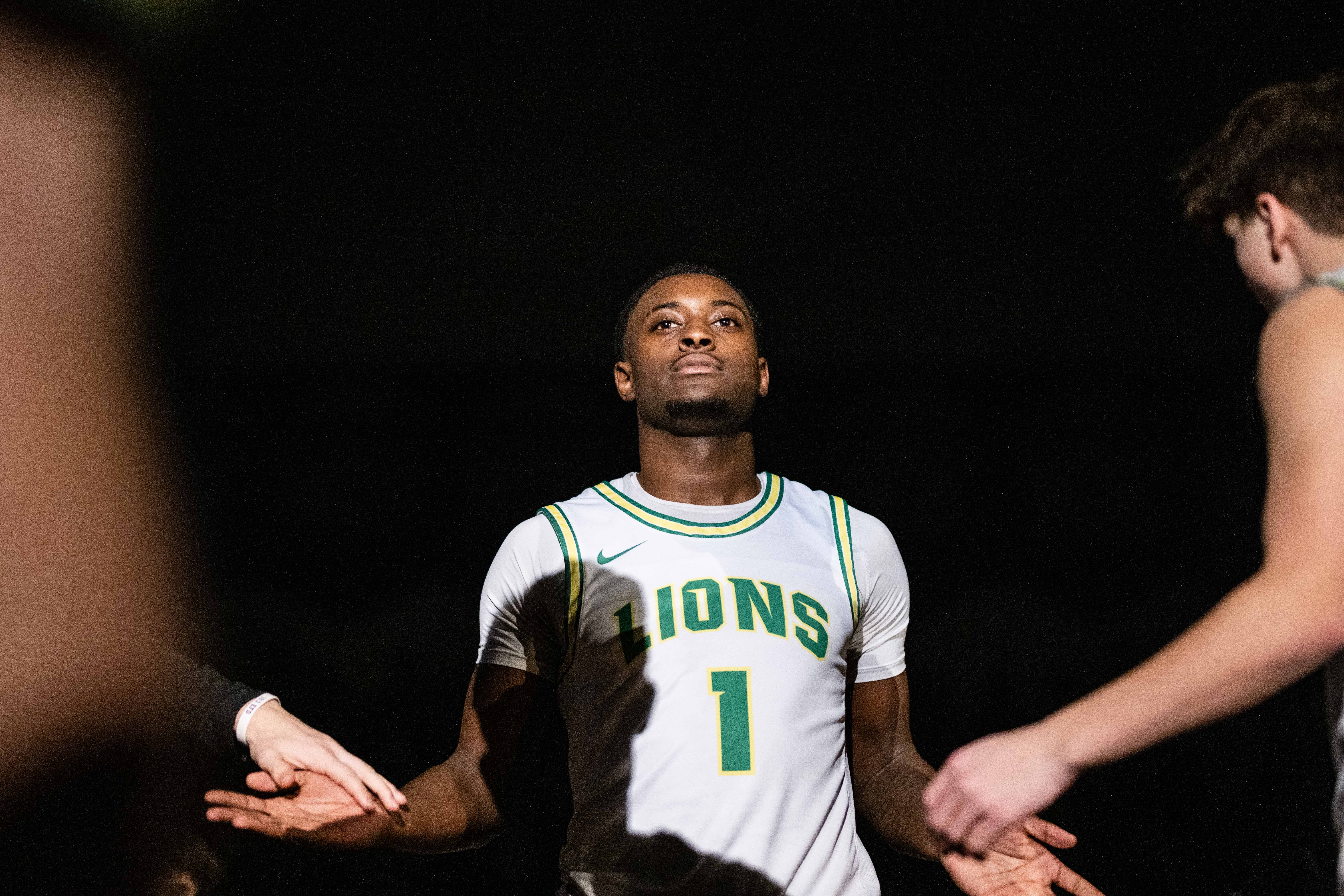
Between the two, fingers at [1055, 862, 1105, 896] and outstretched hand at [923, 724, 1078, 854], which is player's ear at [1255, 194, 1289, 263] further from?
fingers at [1055, 862, 1105, 896]

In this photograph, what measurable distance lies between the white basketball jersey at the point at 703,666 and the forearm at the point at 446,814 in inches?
6.0

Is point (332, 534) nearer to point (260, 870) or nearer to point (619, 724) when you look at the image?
point (260, 870)

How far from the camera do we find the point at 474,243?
297 centimetres

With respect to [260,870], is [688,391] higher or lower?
higher

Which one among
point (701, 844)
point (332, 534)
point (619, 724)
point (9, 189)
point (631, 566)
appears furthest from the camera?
point (332, 534)

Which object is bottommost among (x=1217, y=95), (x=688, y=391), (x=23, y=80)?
(x=688, y=391)

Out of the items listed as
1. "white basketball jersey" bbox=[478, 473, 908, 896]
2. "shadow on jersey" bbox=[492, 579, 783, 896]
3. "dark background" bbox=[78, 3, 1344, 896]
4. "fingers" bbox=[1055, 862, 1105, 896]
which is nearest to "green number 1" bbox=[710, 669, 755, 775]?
"white basketball jersey" bbox=[478, 473, 908, 896]

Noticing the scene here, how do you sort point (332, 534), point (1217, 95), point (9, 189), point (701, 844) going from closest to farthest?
point (9, 189)
point (701, 844)
point (1217, 95)
point (332, 534)

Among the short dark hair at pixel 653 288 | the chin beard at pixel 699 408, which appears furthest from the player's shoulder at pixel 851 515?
the short dark hair at pixel 653 288

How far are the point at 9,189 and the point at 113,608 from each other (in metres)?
0.69

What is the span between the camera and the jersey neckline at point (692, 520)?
71.1 inches

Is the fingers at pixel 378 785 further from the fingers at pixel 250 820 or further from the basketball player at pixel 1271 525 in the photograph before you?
the basketball player at pixel 1271 525

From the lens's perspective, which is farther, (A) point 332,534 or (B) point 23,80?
(A) point 332,534

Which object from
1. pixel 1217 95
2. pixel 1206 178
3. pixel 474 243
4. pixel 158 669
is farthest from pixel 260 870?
pixel 1217 95
